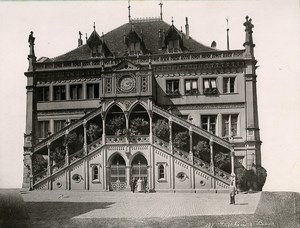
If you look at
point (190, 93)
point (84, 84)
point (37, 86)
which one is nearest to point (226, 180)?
point (190, 93)

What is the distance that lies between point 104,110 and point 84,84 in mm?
4692

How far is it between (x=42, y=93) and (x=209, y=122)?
44.0 ft

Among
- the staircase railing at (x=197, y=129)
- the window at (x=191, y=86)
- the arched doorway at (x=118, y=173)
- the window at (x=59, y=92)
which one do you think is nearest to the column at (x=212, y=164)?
the staircase railing at (x=197, y=129)

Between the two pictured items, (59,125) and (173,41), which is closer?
(59,125)

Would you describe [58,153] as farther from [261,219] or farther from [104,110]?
[261,219]

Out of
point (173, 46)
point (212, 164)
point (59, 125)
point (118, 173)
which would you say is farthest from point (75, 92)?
point (212, 164)

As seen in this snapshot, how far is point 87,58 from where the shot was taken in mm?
37969

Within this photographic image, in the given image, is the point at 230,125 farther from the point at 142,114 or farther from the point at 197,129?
the point at 142,114

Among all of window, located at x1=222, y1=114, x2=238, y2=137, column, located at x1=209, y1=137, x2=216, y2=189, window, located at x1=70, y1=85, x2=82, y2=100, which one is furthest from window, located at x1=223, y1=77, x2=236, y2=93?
window, located at x1=70, y1=85, x2=82, y2=100

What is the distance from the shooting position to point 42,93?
37219 mm

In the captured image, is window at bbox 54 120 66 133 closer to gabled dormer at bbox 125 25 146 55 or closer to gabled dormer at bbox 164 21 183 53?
gabled dormer at bbox 125 25 146 55

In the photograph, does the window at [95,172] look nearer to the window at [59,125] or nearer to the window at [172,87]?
the window at [59,125]

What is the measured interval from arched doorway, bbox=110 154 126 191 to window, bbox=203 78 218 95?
854 centimetres

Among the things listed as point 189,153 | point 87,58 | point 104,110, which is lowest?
point 189,153
